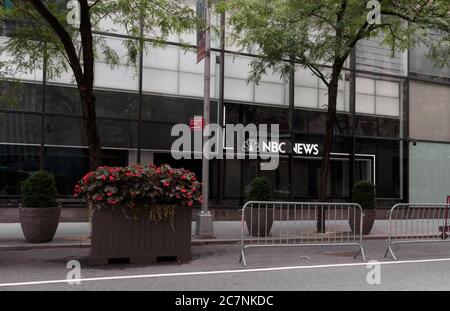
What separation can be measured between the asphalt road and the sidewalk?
1.41 ft

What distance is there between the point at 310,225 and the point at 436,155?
41.7 ft

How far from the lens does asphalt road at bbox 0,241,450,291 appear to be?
23.4 feet

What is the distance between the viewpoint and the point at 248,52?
17.1 metres

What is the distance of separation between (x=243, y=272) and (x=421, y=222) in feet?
16.7

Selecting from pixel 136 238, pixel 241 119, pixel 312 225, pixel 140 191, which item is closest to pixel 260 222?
pixel 312 225

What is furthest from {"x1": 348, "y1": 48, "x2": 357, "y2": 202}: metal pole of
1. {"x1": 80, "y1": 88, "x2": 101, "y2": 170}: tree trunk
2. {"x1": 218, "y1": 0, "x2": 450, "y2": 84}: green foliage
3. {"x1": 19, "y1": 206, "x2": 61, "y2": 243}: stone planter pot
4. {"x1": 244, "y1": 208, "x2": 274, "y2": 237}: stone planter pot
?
{"x1": 19, "y1": 206, "x2": 61, "y2": 243}: stone planter pot

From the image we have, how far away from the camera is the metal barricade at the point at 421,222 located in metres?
A: 11.0

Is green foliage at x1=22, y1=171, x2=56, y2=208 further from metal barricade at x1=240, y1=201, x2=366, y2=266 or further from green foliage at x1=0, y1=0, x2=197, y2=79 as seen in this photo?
metal barricade at x1=240, y1=201, x2=366, y2=266

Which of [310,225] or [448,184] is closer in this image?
[310,225]

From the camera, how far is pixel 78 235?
12.4 metres

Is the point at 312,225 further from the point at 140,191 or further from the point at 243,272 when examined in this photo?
the point at 140,191

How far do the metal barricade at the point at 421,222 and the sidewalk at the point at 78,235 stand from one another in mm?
1258
